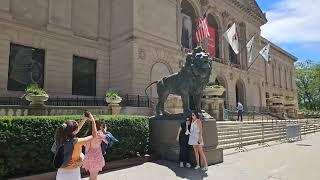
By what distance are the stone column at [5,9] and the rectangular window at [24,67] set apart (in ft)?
6.19

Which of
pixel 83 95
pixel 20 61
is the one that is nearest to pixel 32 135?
pixel 20 61

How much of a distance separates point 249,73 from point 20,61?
32.0m

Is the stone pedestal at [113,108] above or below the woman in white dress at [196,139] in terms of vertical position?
above

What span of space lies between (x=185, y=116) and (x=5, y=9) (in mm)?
16060

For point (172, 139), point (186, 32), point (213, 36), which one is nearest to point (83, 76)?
point (186, 32)

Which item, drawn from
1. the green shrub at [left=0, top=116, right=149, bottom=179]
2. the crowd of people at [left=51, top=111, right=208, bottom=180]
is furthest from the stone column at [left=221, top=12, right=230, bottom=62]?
the green shrub at [left=0, top=116, right=149, bottom=179]

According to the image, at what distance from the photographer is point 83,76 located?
25.2 meters

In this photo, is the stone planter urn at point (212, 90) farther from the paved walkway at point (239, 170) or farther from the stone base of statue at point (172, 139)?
the stone base of statue at point (172, 139)

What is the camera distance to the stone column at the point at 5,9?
2048 cm

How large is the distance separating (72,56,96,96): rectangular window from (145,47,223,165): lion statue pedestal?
14.0 metres

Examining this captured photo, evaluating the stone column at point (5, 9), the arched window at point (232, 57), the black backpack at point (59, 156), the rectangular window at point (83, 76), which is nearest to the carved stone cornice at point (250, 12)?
the arched window at point (232, 57)

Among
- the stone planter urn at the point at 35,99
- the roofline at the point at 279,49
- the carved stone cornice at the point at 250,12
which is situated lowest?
the stone planter urn at the point at 35,99

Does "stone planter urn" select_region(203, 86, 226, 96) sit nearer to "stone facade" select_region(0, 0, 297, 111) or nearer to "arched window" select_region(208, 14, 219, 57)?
"stone facade" select_region(0, 0, 297, 111)

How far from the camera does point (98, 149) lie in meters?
7.01
